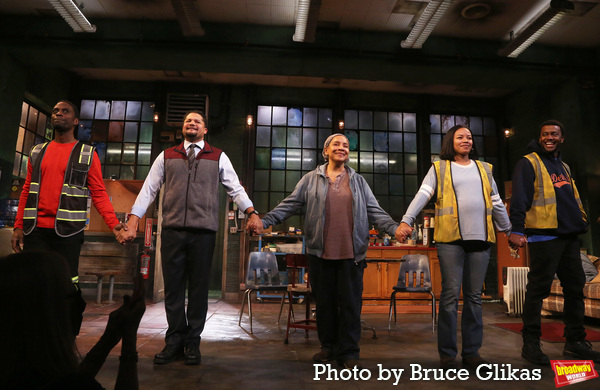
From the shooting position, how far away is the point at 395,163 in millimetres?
8945

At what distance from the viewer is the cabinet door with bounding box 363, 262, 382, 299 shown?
6871 mm

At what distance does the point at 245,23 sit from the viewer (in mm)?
6484

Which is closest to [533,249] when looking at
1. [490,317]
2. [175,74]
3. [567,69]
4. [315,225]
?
[315,225]

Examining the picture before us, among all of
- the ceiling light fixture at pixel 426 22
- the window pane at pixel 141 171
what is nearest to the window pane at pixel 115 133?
the window pane at pixel 141 171

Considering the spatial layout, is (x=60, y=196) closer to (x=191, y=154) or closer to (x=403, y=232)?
(x=191, y=154)

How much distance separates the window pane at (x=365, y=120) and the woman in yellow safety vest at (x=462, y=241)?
20.5ft

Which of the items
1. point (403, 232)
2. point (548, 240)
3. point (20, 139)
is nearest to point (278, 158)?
point (20, 139)

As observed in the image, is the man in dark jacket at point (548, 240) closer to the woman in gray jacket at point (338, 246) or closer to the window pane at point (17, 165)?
the woman in gray jacket at point (338, 246)

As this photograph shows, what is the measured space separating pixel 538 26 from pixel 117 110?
793 cm

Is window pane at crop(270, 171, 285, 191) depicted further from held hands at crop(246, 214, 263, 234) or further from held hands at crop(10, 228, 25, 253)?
held hands at crop(10, 228, 25, 253)

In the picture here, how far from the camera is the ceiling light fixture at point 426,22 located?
5.09 meters

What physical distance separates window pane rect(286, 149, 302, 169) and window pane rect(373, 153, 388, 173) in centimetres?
168

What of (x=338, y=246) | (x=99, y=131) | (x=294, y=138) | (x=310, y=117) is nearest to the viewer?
(x=338, y=246)

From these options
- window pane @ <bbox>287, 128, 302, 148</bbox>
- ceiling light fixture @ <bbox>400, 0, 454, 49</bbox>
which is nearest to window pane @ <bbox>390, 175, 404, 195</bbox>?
window pane @ <bbox>287, 128, 302, 148</bbox>
